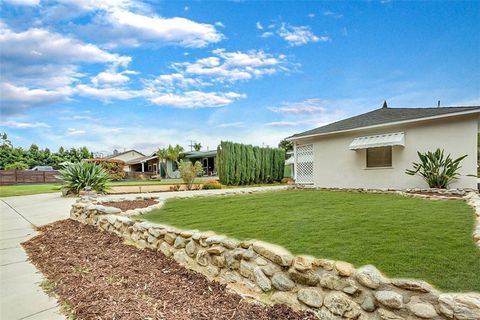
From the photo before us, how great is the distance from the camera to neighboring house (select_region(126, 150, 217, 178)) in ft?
117

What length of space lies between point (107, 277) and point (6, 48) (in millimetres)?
7635

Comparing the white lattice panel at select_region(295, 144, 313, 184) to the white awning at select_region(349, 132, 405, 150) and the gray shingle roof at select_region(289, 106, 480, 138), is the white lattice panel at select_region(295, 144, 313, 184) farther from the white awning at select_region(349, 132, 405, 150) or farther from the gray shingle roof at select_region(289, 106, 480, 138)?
the white awning at select_region(349, 132, 405, 150)

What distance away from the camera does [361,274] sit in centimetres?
251

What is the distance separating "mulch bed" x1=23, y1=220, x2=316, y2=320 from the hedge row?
612 inches

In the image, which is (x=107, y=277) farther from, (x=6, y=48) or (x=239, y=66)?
(x=239, y=66)

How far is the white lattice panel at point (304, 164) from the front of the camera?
595 inches

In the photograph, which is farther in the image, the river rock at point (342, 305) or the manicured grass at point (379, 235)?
the manicured grass at point (379, 235)

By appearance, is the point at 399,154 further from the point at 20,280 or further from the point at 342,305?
the point at 20,280

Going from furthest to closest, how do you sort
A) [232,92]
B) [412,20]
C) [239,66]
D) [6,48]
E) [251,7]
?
[232,92], [239,66], [412,20], [251,7], [6,48]

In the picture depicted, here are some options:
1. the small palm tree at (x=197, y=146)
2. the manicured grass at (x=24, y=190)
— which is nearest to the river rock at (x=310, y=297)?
the manicured grass at (x=24, y=190)

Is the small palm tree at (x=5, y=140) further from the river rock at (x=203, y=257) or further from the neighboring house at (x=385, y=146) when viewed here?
the river rock at (x=203, y=257)

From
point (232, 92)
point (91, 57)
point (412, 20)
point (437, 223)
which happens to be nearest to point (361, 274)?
point (437, 223)

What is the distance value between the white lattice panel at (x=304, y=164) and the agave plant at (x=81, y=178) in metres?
10.6

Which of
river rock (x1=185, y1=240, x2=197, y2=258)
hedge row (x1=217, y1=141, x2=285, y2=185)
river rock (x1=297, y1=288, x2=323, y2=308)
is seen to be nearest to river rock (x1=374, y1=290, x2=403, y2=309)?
river rock (x1=297, y1=288, x2=323, y2=308)
